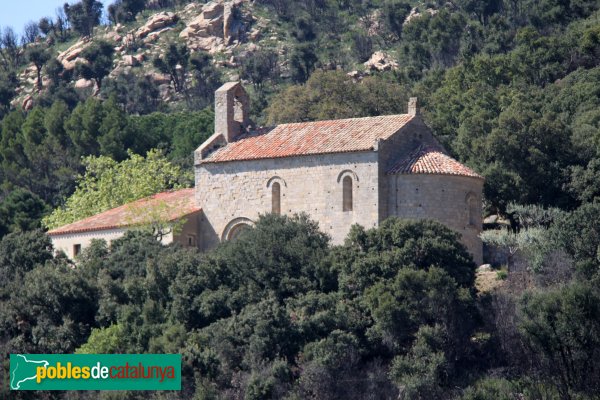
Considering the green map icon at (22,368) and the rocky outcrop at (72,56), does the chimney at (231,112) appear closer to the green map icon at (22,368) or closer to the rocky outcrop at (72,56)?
the green map icon at (22,368)

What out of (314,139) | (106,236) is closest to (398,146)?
(314,139)

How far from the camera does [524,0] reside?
10138 cm

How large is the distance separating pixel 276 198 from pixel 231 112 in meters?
5.76

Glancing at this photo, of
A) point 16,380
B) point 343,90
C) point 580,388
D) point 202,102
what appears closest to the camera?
point 580,388

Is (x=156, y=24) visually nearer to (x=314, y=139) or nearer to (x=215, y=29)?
(x=215, y=29)

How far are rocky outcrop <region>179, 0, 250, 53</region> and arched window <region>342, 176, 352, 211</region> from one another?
62.6 metres

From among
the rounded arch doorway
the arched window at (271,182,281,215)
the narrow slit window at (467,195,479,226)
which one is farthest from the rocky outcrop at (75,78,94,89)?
the narrow slit window at (467,195,479,226)

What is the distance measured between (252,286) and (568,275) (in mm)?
12307

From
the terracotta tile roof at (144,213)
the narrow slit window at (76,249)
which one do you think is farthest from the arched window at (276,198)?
the narrow slit window at (76,249)

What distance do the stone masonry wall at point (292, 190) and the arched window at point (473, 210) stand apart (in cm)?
406

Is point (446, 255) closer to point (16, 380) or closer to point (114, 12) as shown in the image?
point (16, 380)

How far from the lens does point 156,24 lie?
12338 centimetres

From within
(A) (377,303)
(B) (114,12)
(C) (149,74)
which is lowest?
(A) (377,303)

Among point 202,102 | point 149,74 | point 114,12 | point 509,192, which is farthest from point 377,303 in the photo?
point 114,12
